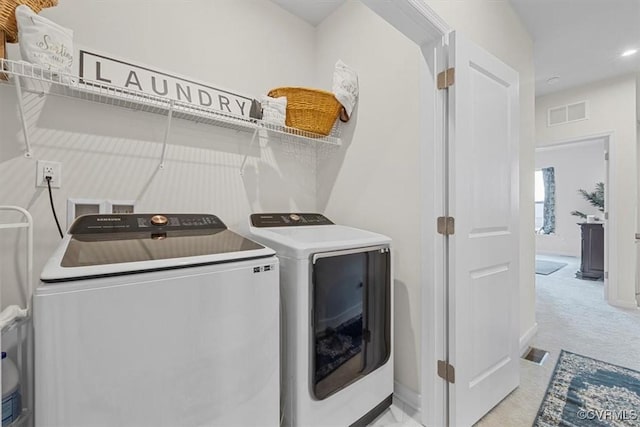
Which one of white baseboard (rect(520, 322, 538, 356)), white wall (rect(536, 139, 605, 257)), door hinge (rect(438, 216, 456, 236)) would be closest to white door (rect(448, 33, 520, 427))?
door hinge (rect(438, 216, 456, 236))

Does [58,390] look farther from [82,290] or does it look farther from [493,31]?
[493,31]

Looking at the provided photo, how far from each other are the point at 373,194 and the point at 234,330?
1293 mm


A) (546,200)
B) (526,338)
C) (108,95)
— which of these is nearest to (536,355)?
(526,338)

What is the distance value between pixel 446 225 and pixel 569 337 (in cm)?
224

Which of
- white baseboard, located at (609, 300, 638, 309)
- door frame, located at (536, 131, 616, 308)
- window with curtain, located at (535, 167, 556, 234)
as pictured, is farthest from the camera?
window with curtain, located at (535, 167, 556, 234)

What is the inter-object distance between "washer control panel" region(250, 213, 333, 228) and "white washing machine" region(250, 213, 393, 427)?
1 centimetres

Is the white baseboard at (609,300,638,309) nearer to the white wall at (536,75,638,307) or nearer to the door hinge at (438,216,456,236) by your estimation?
the white wall at (536,75,638,307)

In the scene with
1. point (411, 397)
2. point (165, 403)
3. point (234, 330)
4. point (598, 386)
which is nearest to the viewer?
point (165, 403)

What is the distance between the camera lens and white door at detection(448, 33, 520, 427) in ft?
5.10

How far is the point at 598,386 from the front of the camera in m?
1.95

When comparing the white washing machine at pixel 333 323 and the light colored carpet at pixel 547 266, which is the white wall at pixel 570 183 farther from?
the white washing machine at pixel 333 323

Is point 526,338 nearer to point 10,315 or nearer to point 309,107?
point 309,107

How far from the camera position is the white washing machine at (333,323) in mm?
1323

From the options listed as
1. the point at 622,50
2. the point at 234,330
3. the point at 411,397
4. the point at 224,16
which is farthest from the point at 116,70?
the point at 622,50
